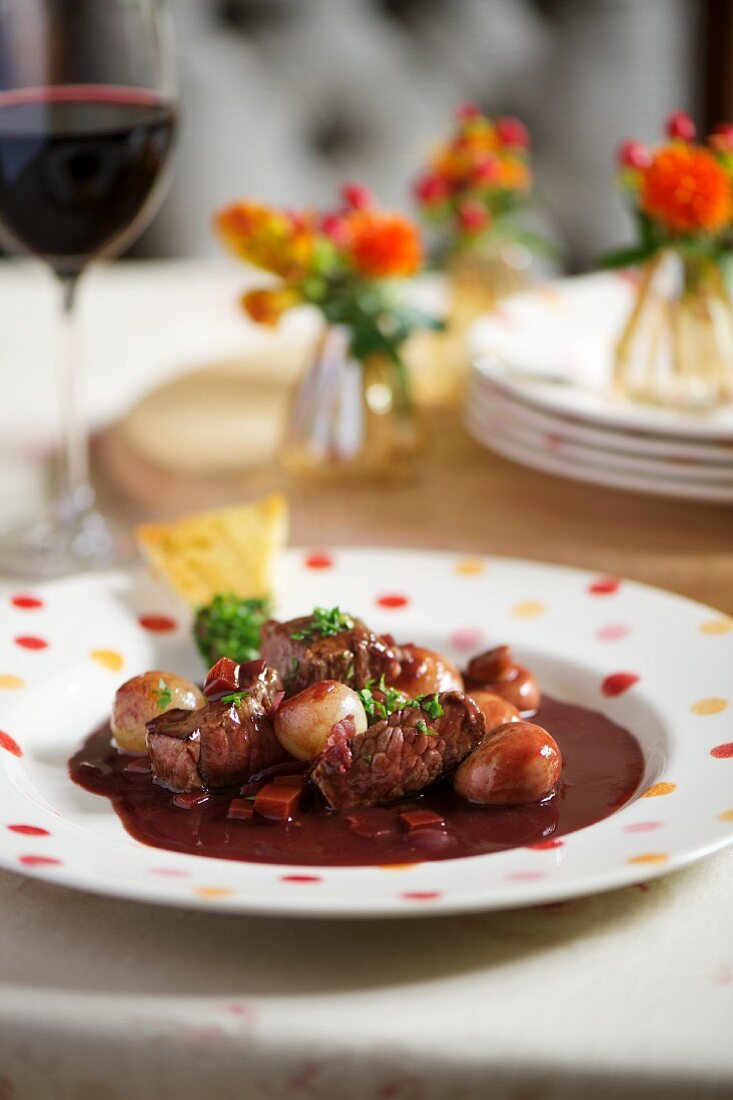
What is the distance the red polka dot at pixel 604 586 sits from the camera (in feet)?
3.60

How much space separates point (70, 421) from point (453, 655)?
0.57 meters

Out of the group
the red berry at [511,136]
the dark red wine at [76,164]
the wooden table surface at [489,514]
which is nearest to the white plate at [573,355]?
the wooden table surface at [489,514]

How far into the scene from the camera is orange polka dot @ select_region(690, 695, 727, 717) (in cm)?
88

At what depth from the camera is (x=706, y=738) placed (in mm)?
842

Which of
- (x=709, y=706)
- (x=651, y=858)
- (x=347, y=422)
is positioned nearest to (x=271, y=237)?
(x=347, y=422)

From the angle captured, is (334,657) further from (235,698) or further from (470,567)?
(470,567)

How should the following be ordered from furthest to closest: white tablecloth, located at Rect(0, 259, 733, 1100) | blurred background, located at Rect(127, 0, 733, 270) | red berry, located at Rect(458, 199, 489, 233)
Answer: blurred background, located at Rect(127, 0, 733, 270)
red berry, located at Rect(458, 199, 489, 233)
white tablecloth, located at Rect(0, 259, 733, 1100)

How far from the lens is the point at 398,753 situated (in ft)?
2.59

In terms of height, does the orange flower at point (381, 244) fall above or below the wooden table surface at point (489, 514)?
above

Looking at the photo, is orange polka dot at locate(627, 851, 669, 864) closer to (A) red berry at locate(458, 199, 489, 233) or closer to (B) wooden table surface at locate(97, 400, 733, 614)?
(B) wooden table surface at locate(97, 400, 733, 614)

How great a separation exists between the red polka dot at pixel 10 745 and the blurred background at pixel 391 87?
2.58m

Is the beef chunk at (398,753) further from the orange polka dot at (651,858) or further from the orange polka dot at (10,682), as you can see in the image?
the orange polka dot at (10,682)

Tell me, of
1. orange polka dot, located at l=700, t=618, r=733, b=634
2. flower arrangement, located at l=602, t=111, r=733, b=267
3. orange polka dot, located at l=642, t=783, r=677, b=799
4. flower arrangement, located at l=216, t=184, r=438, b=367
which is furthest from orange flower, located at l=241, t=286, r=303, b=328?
orange polka dot, located at l=642, t=783, r=677, b=799

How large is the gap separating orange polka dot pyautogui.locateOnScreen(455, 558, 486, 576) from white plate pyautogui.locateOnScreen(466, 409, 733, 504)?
23 centimetres
